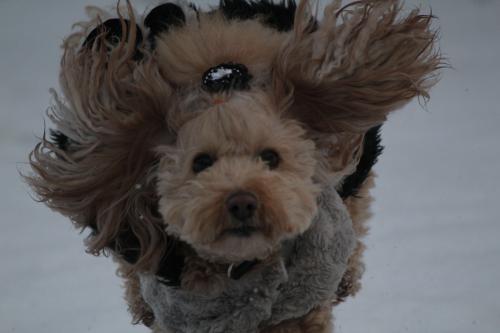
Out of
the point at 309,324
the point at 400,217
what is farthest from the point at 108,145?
the point at 400,217

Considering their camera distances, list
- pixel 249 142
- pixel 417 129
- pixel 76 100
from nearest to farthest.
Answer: pixel 249 142, pixel 76 100, pixel 417 129

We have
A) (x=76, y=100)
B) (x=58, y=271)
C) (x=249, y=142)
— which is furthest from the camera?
(x=58, y=271)

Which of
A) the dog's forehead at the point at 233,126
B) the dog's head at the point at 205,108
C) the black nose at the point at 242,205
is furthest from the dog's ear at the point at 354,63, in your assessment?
the black nose at the point at 242,205

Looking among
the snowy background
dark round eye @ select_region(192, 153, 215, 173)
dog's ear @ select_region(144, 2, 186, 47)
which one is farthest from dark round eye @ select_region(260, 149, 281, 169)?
the snowy background

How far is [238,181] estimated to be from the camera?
67.8 inches

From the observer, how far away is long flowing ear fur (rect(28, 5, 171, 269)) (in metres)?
1.91

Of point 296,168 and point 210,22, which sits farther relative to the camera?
point 210,22

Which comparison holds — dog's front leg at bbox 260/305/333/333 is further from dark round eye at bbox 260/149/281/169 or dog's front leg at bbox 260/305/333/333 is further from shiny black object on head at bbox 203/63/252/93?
shiny black object on head at bbox 203/63/252/93

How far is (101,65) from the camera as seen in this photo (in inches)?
74.7

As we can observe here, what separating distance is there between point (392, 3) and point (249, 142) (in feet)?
1.60

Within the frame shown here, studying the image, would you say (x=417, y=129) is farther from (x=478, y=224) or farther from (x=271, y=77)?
(x=271, y=77)

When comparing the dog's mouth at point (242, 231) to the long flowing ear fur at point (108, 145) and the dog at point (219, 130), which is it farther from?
the long flowing ear fur at point (108, 145)

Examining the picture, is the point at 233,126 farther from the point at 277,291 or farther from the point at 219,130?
the point at 277,291

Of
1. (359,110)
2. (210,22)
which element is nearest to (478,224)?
(359,110)
